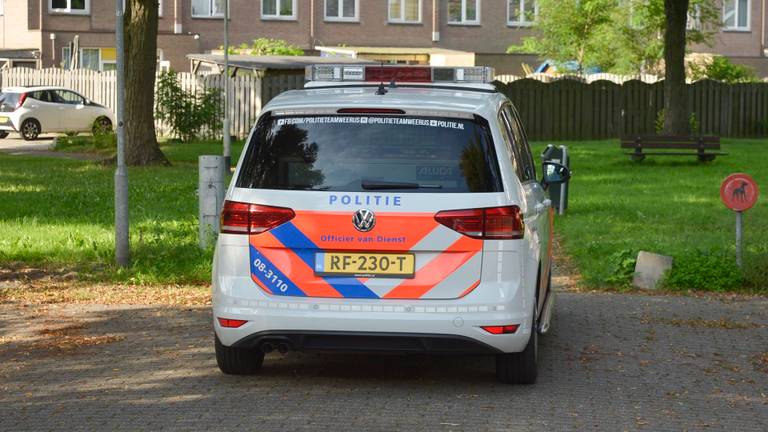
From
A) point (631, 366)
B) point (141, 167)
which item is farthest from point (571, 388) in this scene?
point (141, 167)

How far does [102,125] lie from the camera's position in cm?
3866

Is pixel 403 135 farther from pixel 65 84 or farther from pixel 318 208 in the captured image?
pixel 65 84

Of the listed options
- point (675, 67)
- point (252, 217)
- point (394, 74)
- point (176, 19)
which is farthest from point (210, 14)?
point (252, 217)

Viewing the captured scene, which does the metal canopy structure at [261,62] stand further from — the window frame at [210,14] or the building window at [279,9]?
the building window at [279,9]

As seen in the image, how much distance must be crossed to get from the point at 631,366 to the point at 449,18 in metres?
52.2

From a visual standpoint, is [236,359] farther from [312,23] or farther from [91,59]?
[312,23]

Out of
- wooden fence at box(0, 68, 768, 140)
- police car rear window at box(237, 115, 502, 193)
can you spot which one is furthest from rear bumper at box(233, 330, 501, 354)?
wooden fence at box(0, 68, 768, 140)

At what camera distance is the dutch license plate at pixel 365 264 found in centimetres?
716

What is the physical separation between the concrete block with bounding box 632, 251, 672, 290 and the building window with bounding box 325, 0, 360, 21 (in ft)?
152

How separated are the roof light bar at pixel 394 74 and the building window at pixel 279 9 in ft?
160

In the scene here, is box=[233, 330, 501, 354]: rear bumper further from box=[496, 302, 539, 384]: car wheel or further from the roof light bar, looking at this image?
the roof light bar

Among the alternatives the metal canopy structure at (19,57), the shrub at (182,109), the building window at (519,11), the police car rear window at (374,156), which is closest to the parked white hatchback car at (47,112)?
the shrub at (182,109)

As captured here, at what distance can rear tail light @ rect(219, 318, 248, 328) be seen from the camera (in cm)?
732

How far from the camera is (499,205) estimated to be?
23.5ft
